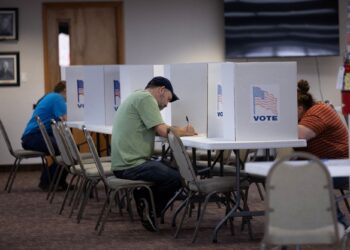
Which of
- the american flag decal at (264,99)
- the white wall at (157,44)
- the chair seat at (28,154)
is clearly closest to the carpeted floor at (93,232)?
the american flag decal at (264,99)

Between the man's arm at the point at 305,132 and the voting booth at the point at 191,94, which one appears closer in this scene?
the man's arm at the point at 305,132

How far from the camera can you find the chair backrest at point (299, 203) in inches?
145

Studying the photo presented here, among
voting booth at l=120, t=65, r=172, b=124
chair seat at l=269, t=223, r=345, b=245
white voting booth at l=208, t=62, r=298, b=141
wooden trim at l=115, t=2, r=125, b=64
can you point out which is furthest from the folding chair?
wooden trim at l=115, t=2, r=125, b=64

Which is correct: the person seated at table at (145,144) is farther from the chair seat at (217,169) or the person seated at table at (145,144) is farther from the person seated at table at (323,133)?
the person seated at table at (323,133)

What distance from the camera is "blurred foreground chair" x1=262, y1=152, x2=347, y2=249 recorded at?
3682 mm

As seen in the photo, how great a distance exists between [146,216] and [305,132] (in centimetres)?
128

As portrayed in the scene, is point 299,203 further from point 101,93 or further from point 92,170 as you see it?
point 101,93

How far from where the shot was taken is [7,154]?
11078mm

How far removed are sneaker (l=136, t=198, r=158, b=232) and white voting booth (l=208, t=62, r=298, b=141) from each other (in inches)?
34.6

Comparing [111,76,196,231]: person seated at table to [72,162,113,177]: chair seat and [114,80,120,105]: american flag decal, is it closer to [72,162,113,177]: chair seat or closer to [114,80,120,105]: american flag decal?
[72,162,113,177]: chair seat

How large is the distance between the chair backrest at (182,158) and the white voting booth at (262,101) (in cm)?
40

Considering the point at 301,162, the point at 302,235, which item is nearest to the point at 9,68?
the point at 301,162

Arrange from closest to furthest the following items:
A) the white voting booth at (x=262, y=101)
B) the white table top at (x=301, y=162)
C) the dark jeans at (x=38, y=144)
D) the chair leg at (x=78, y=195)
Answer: the white table top at (x=301, y=162) < the white voting booth at (x=262, y=101) < the chair leg at (x=78, y=195) < the dark jeans at (x=38, y=144)

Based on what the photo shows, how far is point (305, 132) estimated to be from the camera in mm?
5730
